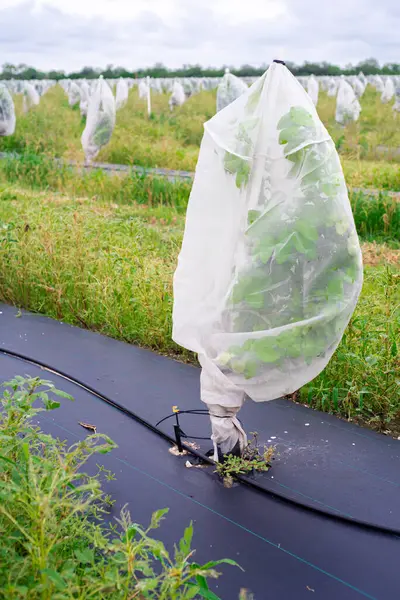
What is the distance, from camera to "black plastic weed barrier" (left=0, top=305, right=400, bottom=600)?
228 cm

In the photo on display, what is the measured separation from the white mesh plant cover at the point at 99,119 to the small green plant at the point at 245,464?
10224 millimetres

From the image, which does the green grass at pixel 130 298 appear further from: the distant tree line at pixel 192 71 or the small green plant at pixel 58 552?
the distant tree line at pixel 192 71

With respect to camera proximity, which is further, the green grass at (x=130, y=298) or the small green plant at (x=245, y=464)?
the green grass at (x=130, y=298)

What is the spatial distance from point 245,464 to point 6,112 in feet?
42.3

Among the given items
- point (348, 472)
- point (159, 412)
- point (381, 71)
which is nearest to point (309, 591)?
point (348, 472)

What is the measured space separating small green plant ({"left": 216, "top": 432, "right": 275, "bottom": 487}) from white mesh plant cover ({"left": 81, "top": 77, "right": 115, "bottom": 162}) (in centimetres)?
1022

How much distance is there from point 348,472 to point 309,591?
770 millimetres

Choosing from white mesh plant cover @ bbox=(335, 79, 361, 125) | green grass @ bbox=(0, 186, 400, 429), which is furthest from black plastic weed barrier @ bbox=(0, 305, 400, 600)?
white mesh plant cover @ bbox=(335, 79, 361, 125)

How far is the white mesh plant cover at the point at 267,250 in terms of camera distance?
8.05ft

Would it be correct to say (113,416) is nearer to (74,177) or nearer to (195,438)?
(195,438)

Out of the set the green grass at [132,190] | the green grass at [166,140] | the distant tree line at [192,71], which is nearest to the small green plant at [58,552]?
the green grass at [132,190]

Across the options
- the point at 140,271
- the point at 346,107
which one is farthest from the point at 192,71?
the point at 140,271

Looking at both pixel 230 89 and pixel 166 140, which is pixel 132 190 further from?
pixel 166 140

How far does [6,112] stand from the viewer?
14039 millimetres
